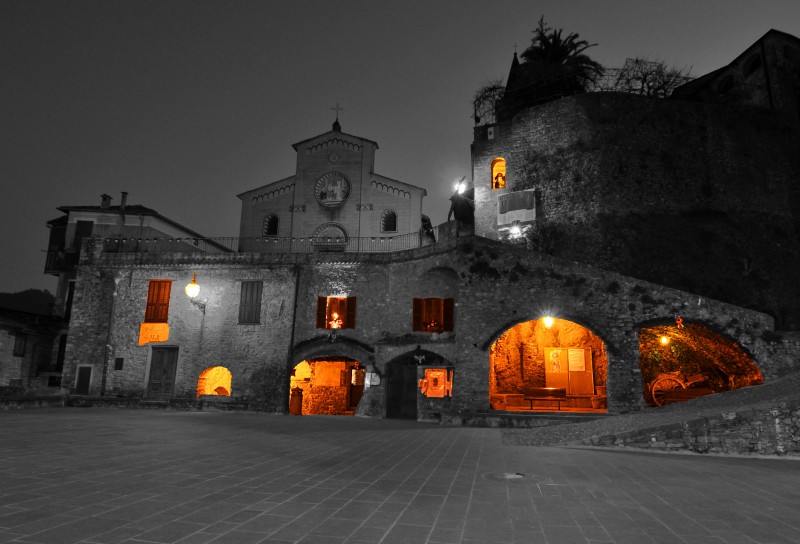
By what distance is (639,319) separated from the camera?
16.5 metres

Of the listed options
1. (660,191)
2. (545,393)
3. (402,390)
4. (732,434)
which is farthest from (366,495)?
(660,191)

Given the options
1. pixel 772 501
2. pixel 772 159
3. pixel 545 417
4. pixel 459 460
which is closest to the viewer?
pixel 772 501

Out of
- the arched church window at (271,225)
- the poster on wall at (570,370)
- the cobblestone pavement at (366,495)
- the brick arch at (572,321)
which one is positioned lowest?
the cobblestone pavement at (366,495)

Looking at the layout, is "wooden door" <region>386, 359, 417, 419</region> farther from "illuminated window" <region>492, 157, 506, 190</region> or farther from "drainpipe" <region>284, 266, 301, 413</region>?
"illuminated window" <region>492, 157, 506, 190</region>

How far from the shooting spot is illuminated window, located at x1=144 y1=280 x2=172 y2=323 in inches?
889

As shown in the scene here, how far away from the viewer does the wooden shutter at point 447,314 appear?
2002cm

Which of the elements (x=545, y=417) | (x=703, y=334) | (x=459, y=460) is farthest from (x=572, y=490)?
(x=703, y=334)

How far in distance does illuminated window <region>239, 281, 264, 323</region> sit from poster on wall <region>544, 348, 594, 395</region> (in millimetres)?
13014

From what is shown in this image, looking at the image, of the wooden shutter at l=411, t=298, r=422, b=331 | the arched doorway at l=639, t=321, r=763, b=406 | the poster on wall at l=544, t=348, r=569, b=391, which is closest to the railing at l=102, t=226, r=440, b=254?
→ the wooden shutter at l=411, t=298, r=422, b=331

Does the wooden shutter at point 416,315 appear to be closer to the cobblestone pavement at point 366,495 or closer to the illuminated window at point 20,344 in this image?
the cobblestone pavement at point 366,495

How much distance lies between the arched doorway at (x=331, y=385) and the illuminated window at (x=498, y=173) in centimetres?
1165

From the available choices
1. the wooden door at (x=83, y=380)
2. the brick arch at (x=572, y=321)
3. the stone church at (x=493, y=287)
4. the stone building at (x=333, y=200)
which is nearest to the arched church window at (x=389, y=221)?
the stone building at (x=333, y=200)

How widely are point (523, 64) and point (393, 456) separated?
85.5 feet

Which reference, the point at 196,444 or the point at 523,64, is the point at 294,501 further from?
the point at 523,64
